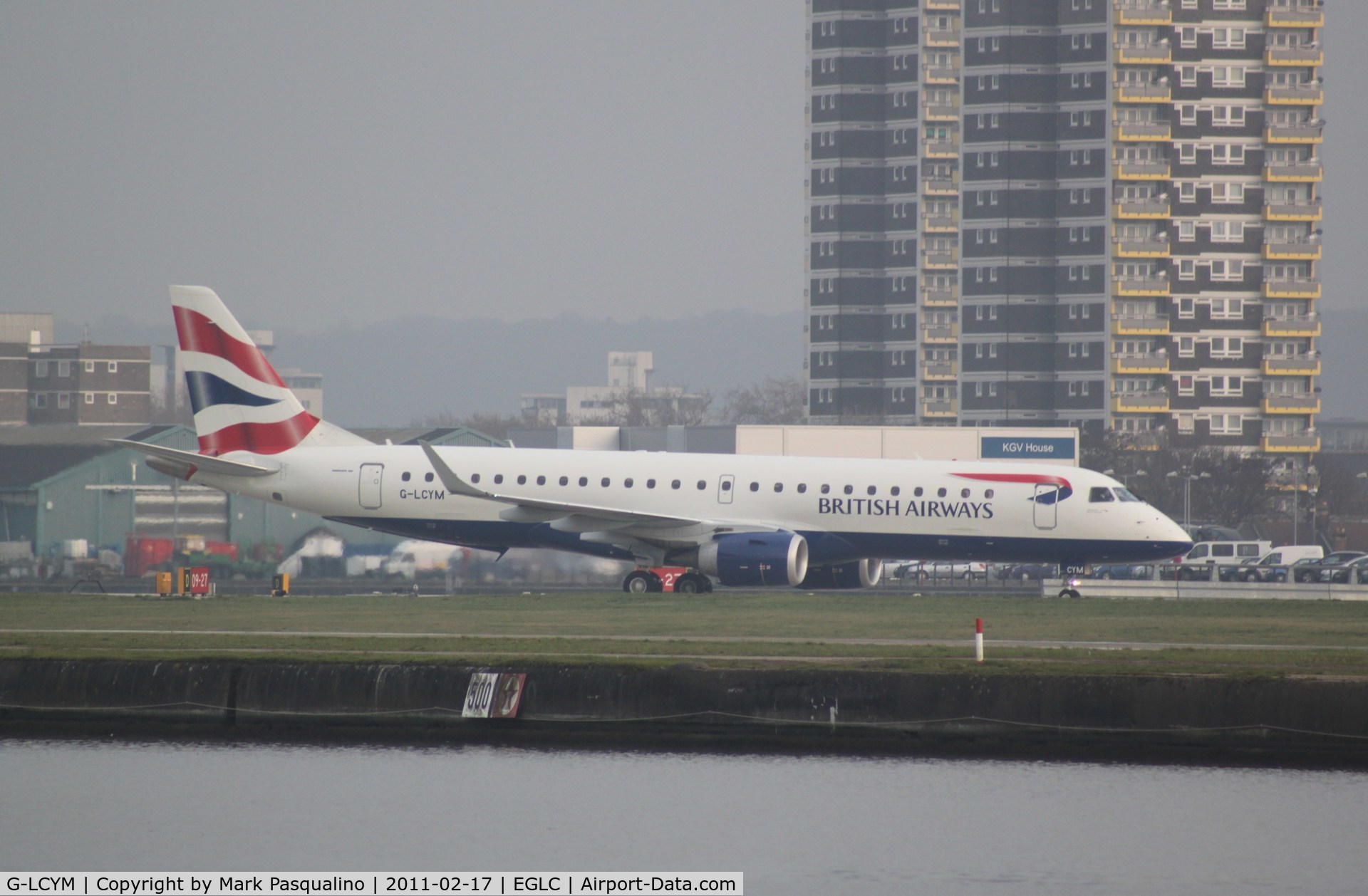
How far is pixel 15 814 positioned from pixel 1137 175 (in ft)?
467

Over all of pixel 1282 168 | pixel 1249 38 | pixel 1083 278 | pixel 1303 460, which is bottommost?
pixel 1303 460

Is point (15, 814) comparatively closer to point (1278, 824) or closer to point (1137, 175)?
point (1278, 824)

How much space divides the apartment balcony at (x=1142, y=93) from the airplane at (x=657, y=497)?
114m

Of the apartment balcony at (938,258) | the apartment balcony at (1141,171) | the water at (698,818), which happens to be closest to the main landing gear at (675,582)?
the water at (698,818)

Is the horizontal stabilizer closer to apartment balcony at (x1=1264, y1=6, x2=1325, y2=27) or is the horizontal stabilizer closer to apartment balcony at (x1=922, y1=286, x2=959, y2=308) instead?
apartment balcony at (x1=1264, y1=6, x2=1325, y2=27)

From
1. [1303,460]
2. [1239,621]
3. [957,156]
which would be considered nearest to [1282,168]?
[1303,460]

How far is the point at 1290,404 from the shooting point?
152 meters

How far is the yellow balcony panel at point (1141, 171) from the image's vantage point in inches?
5925

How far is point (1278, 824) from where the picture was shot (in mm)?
20266

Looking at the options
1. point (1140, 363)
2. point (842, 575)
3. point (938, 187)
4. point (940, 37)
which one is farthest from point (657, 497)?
point (940, 37)

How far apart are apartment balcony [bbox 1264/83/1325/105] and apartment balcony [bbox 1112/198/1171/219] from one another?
41.3 ft

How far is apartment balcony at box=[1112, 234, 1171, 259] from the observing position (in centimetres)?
15062

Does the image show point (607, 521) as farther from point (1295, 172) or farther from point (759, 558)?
point (1295, 172)

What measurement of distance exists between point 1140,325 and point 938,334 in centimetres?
3197
